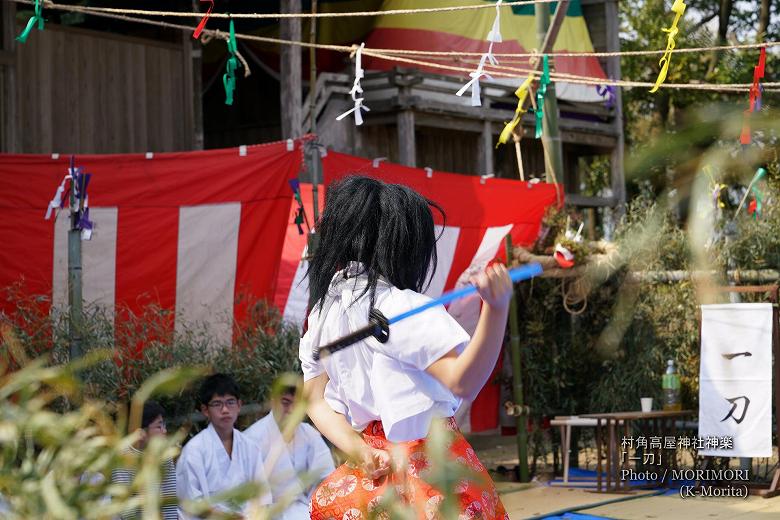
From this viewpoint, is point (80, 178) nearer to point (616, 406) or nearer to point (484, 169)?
point (616, 406)

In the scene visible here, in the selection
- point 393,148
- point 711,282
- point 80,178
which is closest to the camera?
point 80,178

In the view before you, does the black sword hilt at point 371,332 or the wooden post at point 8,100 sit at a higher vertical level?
the wooden post at point 8,100

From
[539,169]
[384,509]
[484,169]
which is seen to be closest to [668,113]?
[539,169]

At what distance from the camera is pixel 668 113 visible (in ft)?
48.9

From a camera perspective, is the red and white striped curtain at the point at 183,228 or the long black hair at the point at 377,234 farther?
the red and white striped curtain at the point at 183,228

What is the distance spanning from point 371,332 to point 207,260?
170 inches

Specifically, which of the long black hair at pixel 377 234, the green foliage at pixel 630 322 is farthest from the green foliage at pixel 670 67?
the long black hair at pixel 377 234

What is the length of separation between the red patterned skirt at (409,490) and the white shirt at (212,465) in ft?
8.29

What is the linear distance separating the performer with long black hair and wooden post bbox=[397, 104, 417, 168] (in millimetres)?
7388

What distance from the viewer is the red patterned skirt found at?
224 cm

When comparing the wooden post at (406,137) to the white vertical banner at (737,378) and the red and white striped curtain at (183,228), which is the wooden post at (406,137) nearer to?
the red and white striped curtain at (183,228)

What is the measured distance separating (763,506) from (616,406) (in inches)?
62.0

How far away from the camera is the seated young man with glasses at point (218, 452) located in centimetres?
492

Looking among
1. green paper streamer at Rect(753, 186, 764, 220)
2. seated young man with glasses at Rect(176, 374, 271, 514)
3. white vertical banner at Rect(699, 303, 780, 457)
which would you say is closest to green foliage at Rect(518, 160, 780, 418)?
green paper streamer at Rect(753, 186, 764, 220)
